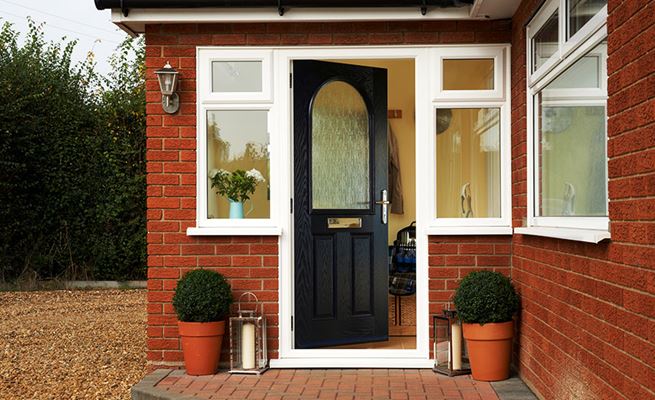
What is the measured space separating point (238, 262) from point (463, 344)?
5.59 feet

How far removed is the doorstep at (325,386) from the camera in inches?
219

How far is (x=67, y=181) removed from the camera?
41.2 feet

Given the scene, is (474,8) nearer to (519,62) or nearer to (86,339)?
(519,62)

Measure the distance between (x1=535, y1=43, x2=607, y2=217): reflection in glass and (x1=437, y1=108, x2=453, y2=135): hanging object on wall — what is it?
894 millimetres

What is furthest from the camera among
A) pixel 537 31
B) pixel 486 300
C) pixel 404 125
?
pixel 404 125

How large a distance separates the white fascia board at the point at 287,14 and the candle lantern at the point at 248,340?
77.1 inches

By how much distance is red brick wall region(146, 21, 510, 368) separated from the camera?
251 inches

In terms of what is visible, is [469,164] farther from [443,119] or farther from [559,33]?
[559,33]

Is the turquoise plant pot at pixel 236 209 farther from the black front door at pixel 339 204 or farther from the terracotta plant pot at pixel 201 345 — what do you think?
the terracotta plant pot at pixel 201 345

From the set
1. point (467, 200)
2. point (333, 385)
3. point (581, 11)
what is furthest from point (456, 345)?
point (581, 11)

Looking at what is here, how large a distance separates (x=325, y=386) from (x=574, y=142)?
230cm

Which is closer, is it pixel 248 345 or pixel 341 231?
pixel 248 345

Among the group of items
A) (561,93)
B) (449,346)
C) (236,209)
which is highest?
(561,93)

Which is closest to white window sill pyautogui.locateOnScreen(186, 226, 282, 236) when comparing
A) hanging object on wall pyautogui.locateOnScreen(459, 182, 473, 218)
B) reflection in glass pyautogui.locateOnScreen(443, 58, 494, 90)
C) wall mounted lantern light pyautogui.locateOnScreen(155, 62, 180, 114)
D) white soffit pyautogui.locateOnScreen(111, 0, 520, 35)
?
wall mounted lantern light pyautogui.locateOnScreen(155, 62, 180, 114)
